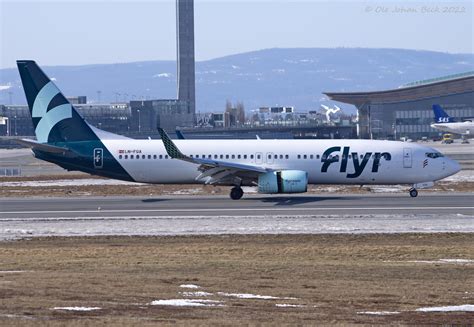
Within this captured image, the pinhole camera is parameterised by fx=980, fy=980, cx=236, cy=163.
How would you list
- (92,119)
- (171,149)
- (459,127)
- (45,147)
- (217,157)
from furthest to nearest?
(92,119)
(459,127)
(217,157)
(45,147)
(171,149)

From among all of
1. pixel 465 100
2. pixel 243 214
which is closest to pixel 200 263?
pixel 243 214

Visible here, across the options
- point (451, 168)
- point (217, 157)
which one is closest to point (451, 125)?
point (451, 168)

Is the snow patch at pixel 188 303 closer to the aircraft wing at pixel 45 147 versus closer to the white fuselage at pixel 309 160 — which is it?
the white fuselage at pixel 309 160

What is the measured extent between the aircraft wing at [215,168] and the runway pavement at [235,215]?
1.19 meters

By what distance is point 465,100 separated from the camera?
152 meters

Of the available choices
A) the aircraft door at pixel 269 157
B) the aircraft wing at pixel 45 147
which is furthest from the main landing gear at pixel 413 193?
the aircraft wing at pixel 45 147

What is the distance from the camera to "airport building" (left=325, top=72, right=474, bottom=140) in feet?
490

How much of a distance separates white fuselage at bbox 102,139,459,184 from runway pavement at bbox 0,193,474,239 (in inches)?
44.3

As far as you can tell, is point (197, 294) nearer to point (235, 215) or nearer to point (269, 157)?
point (235, 215)

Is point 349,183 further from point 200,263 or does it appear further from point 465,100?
point 465,100

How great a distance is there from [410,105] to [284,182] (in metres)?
108

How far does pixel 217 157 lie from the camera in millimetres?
50781

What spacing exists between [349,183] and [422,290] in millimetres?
26890

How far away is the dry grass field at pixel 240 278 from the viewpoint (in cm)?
1980
